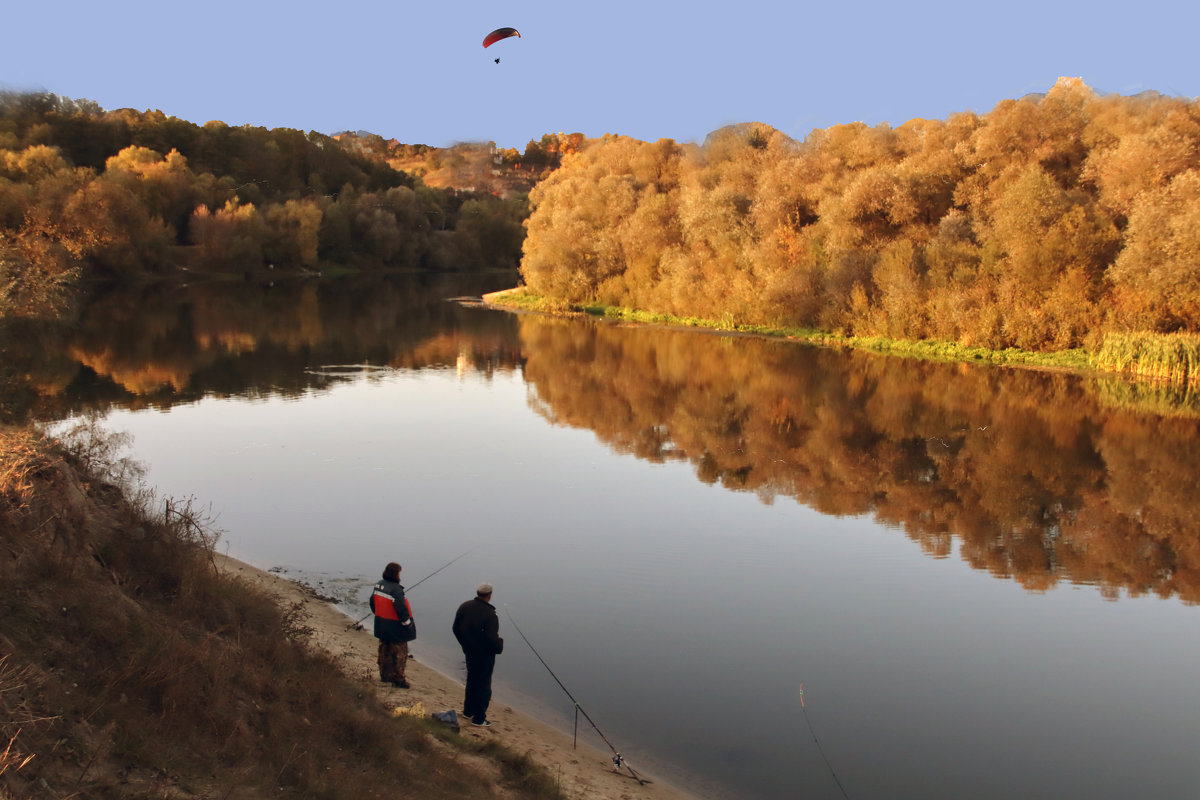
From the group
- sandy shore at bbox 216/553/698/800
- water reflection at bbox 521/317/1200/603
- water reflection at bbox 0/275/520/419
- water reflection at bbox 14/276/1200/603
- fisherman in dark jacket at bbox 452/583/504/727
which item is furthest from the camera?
water reflection at bbox 0/275/520/419

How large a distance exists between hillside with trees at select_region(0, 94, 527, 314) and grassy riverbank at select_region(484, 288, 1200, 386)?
2961 cm

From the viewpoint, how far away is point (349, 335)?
127 feet

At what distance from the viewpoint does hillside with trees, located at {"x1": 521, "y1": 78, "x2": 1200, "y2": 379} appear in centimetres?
2888

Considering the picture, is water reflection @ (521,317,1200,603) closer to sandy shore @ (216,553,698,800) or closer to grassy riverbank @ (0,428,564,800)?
sandy shore @ (216,553,698,800)

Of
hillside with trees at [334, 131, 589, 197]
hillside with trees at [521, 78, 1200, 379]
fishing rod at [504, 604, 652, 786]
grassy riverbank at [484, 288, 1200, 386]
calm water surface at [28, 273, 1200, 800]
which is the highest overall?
hillside with trees at [334, 131, 589, 197]

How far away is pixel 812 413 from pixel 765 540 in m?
9.75

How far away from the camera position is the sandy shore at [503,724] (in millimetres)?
6832

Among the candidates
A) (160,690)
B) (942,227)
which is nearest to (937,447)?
(160,690)

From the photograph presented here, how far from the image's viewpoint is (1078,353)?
2945 centimetres

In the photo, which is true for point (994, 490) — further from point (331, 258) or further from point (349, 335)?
point (331, 258)

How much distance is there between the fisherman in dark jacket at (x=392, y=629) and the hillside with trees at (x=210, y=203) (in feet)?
110

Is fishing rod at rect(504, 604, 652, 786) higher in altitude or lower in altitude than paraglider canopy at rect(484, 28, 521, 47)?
lower

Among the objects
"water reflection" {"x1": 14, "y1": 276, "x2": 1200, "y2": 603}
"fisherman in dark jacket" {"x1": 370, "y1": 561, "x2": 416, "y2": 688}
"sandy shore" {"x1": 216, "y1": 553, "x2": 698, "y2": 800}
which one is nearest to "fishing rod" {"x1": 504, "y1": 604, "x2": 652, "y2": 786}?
"sandy shore" {"x1": 216, "y1": 553, "x2": 698, "y2": 800}

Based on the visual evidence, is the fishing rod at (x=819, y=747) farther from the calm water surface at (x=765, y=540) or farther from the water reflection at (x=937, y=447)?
the water reflection at (x=937, y=447)
